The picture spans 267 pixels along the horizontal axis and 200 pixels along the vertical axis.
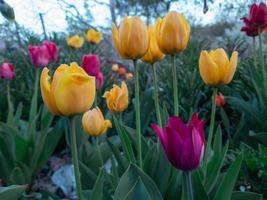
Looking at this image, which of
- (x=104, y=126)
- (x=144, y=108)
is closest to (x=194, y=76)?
(x=144, y=108)

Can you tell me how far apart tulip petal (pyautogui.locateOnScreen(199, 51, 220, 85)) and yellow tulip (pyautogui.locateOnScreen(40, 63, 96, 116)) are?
0.41 m

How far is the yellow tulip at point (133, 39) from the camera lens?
1084 millimetres

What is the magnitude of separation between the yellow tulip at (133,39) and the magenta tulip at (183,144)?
39 cm

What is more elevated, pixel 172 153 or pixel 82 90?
pixel 82 90

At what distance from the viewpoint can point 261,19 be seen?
6.46 feet

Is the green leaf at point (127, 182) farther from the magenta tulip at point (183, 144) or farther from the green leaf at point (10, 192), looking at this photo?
the green leaf at point (10, 192)

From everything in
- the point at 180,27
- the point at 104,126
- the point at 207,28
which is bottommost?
the point at 104,126

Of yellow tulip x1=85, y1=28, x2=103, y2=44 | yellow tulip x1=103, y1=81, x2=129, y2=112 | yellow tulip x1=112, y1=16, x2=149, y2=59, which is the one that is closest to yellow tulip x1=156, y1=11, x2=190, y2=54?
yellow tulip x1=112, y1=16, x2=149, y2=59

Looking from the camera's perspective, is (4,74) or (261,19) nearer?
(261,19)

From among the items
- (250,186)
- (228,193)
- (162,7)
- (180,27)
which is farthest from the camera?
(162,7)

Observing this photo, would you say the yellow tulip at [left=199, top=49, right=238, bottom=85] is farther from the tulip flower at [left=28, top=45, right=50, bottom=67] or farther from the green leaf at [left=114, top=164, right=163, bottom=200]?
the tulip flower at [left=28, top=45, right=50, bottom=67]

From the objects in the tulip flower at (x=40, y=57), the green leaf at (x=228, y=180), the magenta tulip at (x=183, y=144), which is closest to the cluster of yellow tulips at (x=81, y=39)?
the tulip flower at (x=40, y=57)

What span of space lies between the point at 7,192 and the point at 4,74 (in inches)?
57.0

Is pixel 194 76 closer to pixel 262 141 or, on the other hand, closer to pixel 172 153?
pixel 262 141
